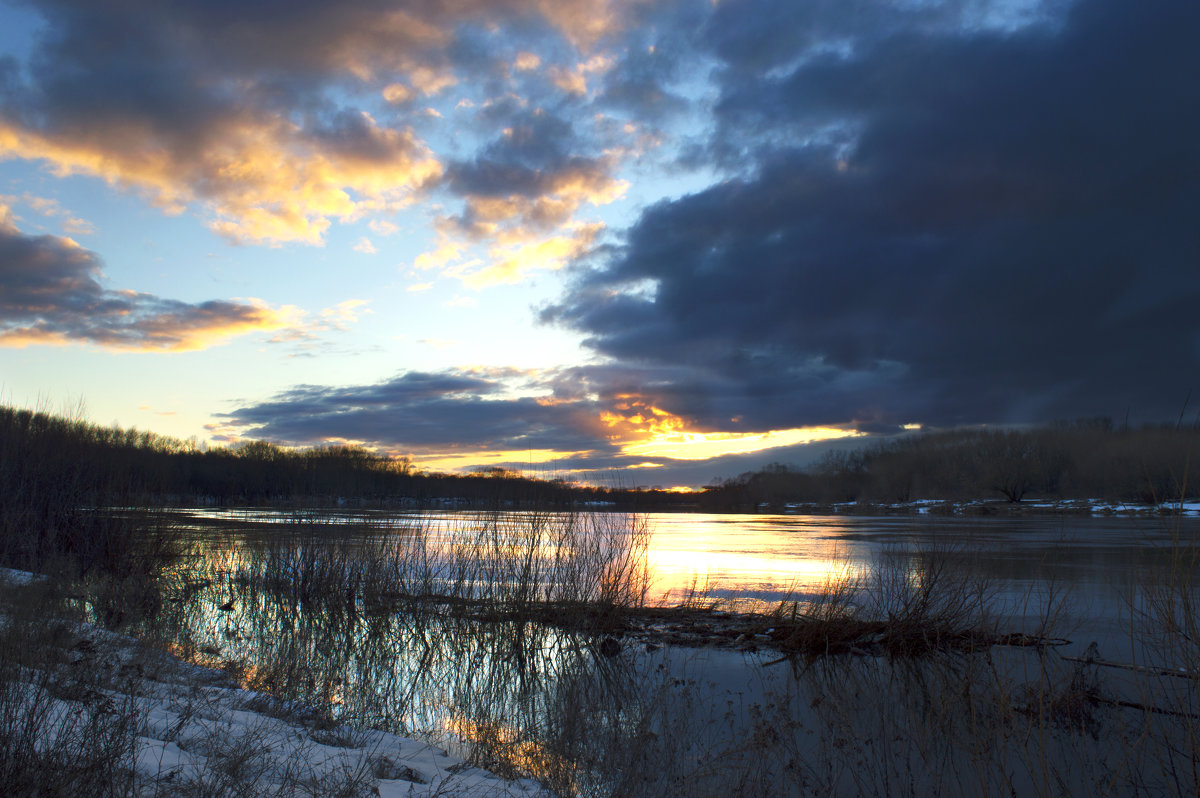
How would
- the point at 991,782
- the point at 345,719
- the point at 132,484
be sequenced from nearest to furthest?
the point at 991,782
the point at 345,719
the point at 132,484

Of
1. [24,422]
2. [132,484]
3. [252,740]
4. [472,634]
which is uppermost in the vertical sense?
[24,422]

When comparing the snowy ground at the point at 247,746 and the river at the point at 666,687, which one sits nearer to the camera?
the snowy ground at the point at 247,746

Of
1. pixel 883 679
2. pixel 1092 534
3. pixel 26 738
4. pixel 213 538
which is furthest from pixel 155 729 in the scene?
pixel 1092 534

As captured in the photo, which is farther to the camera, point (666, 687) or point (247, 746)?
point (666, 687)

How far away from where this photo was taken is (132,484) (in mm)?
22781

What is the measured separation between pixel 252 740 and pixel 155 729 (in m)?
0.94

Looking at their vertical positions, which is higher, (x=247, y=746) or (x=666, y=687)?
(x=247, y=746)

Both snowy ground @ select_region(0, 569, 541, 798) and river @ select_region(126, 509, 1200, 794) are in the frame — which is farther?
river @ select_region(126, 509, 1200, 794)

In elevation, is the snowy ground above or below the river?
above

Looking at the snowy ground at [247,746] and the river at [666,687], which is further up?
the snowy ground at [247,746]

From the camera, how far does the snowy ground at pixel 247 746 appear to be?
5.44 m

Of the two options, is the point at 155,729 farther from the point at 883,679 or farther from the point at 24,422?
the point at 24,422

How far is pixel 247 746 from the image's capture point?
6211 mm

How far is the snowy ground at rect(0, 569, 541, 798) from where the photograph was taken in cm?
544
